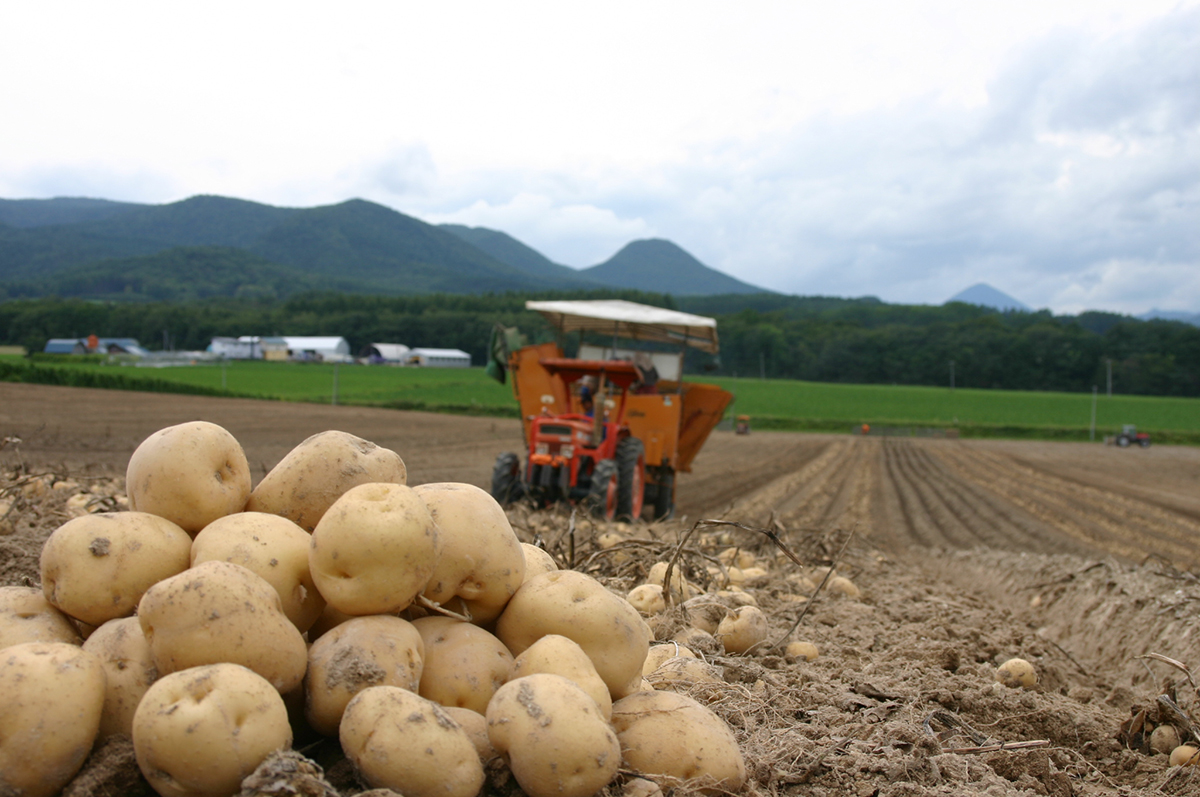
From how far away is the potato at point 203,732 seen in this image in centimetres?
156

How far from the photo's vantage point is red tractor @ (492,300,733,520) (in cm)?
969

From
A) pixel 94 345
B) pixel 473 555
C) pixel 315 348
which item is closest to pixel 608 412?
pixel 473 555

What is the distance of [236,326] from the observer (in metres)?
73.9

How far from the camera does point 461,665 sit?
2.04 metres

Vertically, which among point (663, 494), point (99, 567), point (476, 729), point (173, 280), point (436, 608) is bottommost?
point (663, 494)

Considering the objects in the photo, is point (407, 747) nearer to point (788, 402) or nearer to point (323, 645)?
point (323, 645)

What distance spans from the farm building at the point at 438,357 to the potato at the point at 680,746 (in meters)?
95.2

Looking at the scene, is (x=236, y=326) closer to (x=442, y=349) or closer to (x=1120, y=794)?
(x=442, y=349)

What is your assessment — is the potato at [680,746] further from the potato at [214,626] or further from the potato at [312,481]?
the potato at [312,481]

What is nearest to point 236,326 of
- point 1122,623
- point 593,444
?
point 593,444

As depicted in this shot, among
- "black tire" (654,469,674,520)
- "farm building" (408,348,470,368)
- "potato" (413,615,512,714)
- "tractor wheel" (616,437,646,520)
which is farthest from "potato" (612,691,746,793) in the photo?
"farm building" (408,348,470,368)

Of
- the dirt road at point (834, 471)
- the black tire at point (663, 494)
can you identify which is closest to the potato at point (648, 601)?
the dirt road at point (834, 471)

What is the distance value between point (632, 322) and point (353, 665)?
10945 mm

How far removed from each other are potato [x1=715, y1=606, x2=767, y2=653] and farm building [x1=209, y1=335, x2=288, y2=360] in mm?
73195
